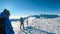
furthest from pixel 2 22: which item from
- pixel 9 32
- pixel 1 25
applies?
pixel 9 32

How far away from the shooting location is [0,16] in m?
2.84

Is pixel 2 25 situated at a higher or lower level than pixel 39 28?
higher

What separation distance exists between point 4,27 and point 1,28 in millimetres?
50

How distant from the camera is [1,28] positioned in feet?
9.18

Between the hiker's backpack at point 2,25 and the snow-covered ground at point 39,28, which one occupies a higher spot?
the hiker's backpack at point 2,25

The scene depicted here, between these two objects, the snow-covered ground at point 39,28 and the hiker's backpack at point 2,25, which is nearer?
the hiker's backpack at point 2,25

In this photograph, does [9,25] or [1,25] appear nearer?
[1,25]

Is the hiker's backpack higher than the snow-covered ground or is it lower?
higher

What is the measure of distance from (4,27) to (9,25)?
0.17 m

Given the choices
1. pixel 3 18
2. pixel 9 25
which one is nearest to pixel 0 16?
pixel 3 18

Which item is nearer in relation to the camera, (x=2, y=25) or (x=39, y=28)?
(x=2, y=25)

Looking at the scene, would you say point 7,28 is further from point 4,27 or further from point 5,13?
point 5,13

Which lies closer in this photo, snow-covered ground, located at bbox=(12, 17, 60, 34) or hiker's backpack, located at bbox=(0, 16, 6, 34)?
hiker's backpack, located at bbox=(0, 16, 6, 34)

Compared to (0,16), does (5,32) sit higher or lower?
lower
